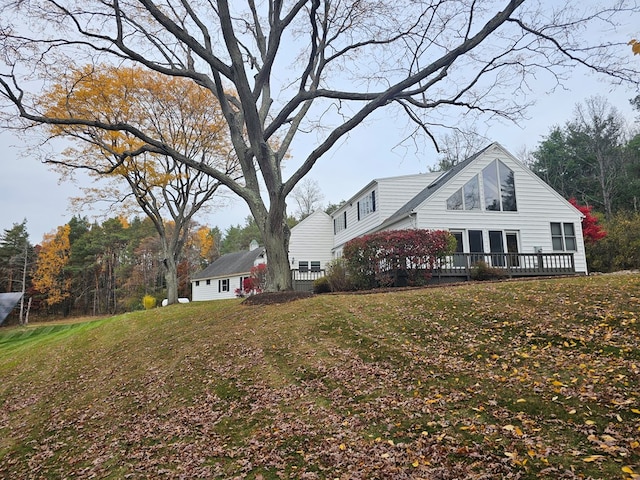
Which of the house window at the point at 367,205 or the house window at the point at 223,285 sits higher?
the house window at the point at 367,205

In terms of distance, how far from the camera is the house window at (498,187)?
17.5 meters

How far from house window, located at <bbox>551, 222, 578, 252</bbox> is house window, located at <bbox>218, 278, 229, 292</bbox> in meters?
24.1

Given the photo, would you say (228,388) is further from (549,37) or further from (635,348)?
(549,37)

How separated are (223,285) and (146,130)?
58.1 feet

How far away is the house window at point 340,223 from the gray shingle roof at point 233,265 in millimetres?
5871

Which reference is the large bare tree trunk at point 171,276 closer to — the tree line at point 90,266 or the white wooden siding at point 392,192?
the white wooden siding at point 392,192

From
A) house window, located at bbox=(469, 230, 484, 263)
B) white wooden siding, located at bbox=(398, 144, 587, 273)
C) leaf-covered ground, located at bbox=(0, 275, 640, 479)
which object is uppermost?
white wooden siding, located at bbox=(398, 144, 587, 273)

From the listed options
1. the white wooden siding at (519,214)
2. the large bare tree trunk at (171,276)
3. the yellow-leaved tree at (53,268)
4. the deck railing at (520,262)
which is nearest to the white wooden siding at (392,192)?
the white wooden siding at (519,214)

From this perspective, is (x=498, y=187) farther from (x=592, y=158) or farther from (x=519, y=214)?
(x=592, y=158)

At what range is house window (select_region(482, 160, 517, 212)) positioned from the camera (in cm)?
1747

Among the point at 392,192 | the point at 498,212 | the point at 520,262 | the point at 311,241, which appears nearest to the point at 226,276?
the point at 311,241

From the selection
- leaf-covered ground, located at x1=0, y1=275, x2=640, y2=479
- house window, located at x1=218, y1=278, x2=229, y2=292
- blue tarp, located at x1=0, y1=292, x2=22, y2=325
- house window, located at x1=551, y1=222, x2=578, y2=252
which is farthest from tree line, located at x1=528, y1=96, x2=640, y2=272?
blue tarp, located at x1=0, y1=292, x2=22, y2=325

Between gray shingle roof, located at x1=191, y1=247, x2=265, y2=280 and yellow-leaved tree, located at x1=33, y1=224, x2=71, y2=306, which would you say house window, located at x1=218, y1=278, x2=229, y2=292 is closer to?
gray shingle roof, located at x1=191, y1=247, x2=265, y2=280

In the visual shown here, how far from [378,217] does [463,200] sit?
14.5ft
